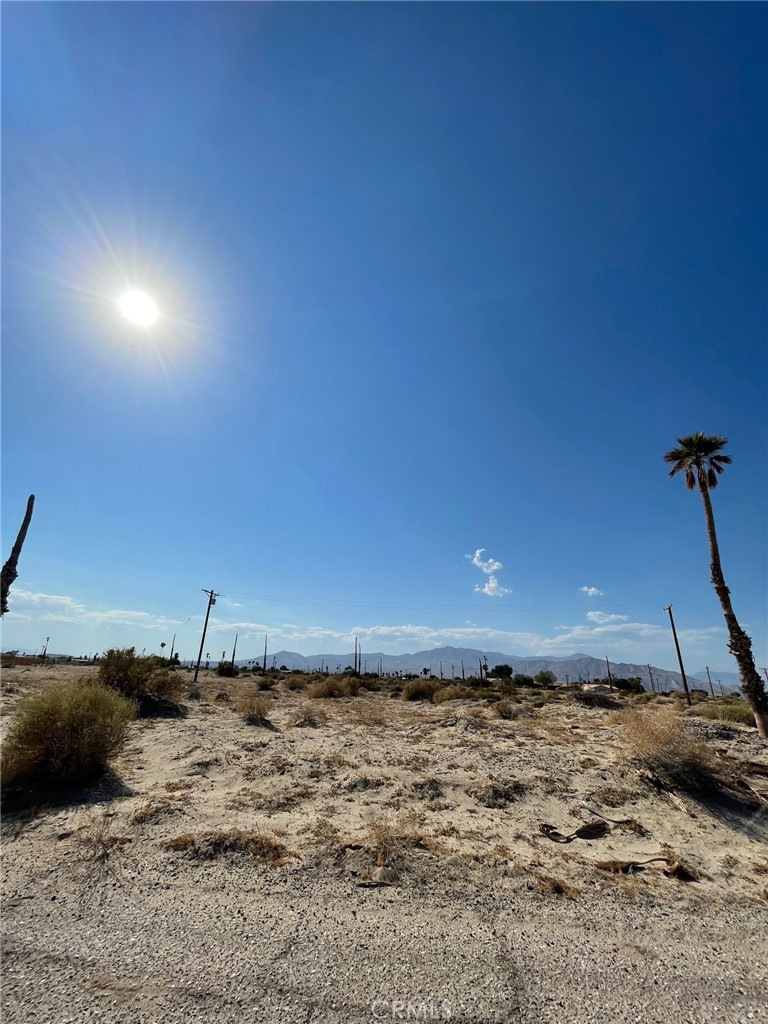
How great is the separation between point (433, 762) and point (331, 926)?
7.61 metres

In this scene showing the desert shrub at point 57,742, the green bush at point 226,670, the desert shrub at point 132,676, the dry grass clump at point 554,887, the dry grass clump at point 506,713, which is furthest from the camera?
the green bush at point 226,670

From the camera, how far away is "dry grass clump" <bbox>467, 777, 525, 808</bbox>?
9398 mm

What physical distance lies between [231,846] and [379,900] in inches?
103

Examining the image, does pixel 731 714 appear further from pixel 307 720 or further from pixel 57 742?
pixel 57 742

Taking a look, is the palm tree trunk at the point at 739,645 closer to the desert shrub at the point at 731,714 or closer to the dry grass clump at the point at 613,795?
the desert shrub at the point at 731,714

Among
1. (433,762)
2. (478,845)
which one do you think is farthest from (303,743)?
(478,845)

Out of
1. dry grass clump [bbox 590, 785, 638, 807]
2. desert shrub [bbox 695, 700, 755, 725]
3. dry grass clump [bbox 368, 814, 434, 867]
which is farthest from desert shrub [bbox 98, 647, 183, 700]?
desert shrub [bbox 695, 700, 755, 725]

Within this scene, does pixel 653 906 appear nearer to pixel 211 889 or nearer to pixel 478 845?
pixel 478 845

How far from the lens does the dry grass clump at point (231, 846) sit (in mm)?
6512

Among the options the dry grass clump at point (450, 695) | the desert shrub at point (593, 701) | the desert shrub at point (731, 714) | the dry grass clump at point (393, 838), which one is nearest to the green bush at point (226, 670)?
the dry grass clump at point (450, 695)

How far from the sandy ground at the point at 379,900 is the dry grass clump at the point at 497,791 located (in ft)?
0.21

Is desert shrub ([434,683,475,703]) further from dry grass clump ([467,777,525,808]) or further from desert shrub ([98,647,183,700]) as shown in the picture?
dry grass clump ([467,777,525,808])

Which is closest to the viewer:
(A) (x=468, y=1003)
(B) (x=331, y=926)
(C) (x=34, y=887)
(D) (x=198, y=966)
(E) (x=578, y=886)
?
(A) (x=468, y=1003)

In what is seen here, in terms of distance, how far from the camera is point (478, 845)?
7324mm
